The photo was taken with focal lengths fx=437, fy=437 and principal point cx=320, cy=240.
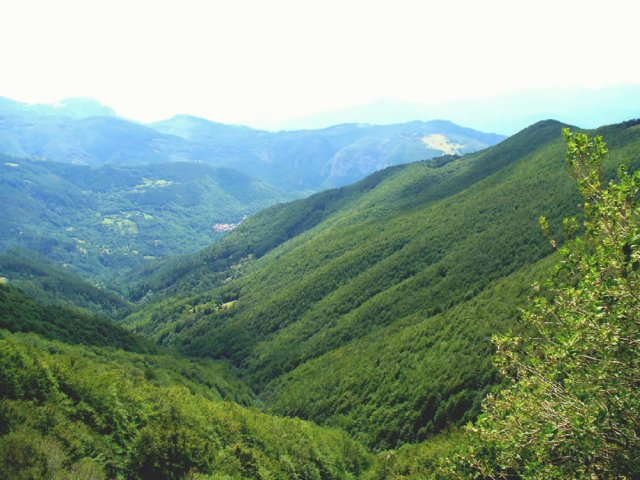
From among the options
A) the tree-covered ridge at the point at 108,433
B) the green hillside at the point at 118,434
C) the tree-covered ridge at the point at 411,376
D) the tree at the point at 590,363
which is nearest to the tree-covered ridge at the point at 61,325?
the tree-covered ridge at the point at 411,376

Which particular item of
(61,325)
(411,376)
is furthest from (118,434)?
(61,325)

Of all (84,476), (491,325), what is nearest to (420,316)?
(491,325)

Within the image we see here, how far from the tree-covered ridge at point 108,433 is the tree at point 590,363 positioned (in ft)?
101

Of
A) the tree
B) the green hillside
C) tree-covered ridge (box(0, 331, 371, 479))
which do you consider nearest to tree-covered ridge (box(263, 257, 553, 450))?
the green hillside

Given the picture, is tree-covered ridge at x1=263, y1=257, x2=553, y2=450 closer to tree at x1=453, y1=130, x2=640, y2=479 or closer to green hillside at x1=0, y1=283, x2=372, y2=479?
green hillside at x1=0, y1=283, x2=372, y2=479

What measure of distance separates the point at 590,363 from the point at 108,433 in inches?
1786

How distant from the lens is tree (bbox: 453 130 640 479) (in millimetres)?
17594

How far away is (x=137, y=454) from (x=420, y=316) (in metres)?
160

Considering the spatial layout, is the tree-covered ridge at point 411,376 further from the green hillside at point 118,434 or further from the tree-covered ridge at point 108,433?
the tree-covered ridge at point 108,433

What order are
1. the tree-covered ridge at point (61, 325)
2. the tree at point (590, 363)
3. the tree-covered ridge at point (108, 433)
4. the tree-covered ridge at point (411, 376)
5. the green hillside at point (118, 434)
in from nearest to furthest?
the tree at point (590, 363), the tree-covered ridge at point (108, 433), the green hillside at point (118, 434), the tree-covered ridge at point (411, 376), the tree-covered ridge at point (61, 325)

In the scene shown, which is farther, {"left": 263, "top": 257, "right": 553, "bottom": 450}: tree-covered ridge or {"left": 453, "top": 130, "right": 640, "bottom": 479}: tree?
{"left": 263, "top": 257, "right": 553, "bottom": 450}: tree-covered ridge

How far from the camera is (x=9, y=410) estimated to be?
3603 cm

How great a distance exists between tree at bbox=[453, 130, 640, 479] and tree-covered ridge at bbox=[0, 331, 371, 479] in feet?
101

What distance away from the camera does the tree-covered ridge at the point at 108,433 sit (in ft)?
111
